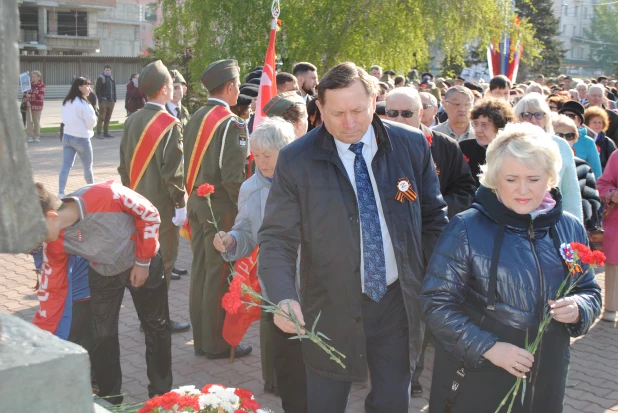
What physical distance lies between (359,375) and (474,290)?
2.20 ft

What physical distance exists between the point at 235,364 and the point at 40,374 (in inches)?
183

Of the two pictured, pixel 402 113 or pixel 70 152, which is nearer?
pixel 402 113

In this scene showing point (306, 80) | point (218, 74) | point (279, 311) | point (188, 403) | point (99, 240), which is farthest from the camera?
point (306, 80)

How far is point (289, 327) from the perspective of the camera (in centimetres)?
321

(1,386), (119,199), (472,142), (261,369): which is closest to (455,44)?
(472,142)

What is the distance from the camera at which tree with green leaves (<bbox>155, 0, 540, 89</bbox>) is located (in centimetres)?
1513

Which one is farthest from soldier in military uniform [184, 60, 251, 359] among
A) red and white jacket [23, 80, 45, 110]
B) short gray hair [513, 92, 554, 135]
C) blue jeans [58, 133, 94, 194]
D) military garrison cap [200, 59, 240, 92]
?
red and white jacket [23, 80, 45, 110]

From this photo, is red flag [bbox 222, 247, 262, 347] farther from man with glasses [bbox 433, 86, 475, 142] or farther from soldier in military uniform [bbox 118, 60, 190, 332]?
man with glasses [bbox 433, 86, 475, 142]

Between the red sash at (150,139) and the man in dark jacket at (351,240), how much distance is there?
312 cm

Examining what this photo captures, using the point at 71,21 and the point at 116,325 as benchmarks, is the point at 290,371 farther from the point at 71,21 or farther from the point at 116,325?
the point at 71,21

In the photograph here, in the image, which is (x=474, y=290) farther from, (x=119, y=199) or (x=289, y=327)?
(x=119, y=199)

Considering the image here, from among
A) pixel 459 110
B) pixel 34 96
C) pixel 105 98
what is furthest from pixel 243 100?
pixel 105 98

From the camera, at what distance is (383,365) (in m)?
3.57

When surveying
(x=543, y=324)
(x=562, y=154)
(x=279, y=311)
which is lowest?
(x=279, y=311)
